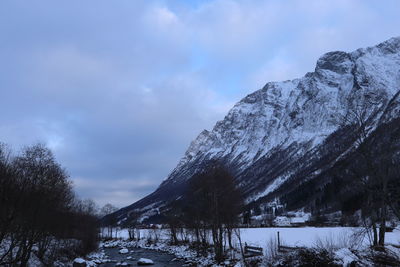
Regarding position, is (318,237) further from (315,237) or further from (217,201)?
(315,237)

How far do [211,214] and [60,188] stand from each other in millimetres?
17319

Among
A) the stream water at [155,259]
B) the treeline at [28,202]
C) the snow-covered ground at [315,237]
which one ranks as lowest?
the stream water at [155,259]

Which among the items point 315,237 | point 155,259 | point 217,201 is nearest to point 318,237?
point 217,201

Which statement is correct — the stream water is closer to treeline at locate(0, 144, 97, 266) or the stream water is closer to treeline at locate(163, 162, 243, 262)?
treeline at locate(163, 162, 243, 262)

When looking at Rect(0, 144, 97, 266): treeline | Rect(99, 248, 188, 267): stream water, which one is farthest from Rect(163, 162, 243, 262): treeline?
Rect(0, 144, 97, 266): treeline

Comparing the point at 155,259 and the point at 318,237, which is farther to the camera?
the point at 155,259

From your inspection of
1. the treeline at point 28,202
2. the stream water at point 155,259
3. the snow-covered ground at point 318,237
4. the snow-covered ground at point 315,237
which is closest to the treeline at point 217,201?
the stream water at point 155,259

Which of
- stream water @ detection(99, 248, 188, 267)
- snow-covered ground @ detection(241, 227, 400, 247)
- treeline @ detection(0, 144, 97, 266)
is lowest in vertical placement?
stream water @ detection(99, 248, 188, 267)

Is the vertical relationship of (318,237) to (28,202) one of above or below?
below

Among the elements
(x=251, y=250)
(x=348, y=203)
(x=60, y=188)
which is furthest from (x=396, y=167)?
(x=348, y=203)

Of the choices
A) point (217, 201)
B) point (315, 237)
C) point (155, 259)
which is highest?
point (217, 201)

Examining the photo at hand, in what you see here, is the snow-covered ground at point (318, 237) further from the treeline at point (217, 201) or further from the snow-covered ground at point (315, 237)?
the treeline at point (217, 201)

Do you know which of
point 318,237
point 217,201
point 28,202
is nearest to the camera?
point 28,202

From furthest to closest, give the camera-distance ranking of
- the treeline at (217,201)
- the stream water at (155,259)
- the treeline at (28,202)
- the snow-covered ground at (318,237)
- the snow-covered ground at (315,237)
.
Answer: the stream water at (155,259)
the treeline at (217,201)
the snow-covered ground at (315,237)
the snow-covered ground at (318,237)
the treeline at (28,202)
